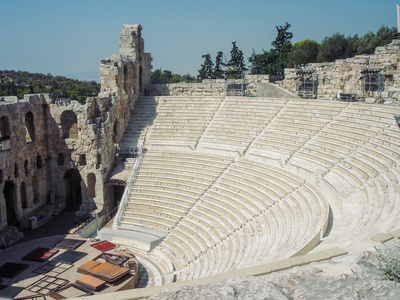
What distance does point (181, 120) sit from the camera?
23.3 m

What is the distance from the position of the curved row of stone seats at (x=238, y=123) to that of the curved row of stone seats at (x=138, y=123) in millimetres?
4016

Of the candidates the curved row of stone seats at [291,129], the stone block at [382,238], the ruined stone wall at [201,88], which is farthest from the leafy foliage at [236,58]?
the stone block at [382,238]

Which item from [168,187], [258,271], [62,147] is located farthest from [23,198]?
[258,271]

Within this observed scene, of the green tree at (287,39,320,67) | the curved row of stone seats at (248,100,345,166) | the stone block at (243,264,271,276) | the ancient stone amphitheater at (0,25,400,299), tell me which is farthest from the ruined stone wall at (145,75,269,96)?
the stone block at (243,264,271,276)

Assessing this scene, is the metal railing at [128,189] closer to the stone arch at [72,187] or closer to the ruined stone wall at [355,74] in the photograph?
the stone arch at [72,187]

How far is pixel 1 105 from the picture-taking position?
60.5ft

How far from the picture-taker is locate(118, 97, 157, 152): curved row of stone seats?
22.8 m

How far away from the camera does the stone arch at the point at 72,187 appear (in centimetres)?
2279

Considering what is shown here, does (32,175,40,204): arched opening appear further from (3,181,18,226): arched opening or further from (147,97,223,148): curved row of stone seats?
(147,97,223,148): curved row of stone seats

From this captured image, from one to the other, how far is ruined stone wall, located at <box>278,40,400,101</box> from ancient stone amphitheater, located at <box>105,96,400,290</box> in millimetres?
3890

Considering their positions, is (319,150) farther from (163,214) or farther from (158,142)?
(158,142)

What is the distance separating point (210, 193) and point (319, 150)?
17.2 ft

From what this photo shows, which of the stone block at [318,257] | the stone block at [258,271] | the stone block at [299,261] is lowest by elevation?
the stone block at [318,257]

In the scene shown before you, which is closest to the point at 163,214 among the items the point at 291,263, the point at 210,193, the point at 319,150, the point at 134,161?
the point at 210,193
